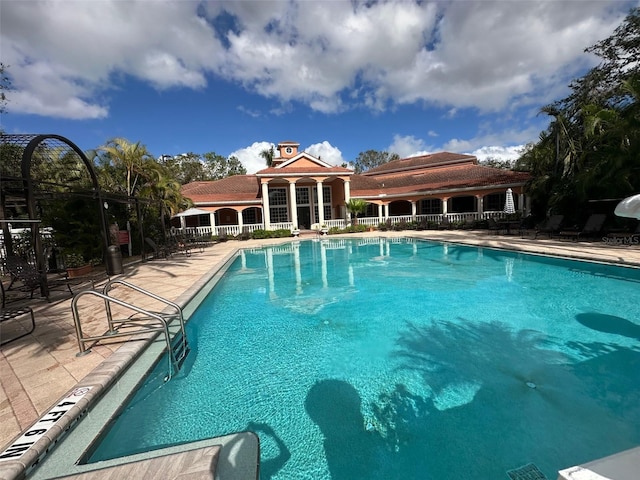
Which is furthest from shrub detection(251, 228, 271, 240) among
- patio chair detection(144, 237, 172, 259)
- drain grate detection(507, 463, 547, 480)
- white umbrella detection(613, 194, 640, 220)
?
drain grate detection(507, 463, 547, 480)

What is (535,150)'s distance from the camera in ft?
68.3

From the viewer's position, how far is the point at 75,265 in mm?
10086

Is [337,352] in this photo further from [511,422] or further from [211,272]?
[211,272]

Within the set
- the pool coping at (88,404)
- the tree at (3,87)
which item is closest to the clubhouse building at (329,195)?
the tree at (3,87)

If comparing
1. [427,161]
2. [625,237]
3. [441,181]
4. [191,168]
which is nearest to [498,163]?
[427,161]

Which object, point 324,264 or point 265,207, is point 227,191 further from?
point 324,264

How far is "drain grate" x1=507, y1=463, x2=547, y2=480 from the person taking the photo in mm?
2629

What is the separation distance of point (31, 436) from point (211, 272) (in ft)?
26.4

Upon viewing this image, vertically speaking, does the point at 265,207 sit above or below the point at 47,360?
above

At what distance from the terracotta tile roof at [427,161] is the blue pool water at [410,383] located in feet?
95.1

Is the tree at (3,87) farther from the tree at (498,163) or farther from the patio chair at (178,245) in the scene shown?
the tree at (498,163)

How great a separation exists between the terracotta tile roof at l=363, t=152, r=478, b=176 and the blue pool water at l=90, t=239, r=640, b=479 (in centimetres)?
2898

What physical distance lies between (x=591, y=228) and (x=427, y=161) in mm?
24032

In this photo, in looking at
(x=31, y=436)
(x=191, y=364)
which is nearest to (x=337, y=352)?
(x=191, y=364)
